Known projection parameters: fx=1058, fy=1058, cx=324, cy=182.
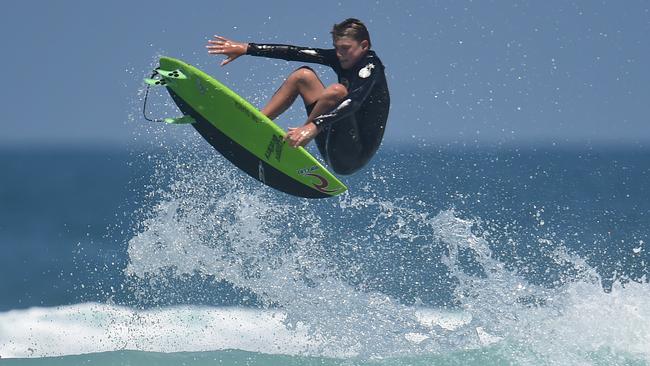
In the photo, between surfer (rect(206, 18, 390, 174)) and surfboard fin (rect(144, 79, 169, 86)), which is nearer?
surfer (rect(206, 18, 390, 174))

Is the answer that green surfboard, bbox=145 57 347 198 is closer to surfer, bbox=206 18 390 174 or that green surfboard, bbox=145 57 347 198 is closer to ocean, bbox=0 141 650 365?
surfer, bbox=206 18 390 174

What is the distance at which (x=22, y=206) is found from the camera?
29.0 metres

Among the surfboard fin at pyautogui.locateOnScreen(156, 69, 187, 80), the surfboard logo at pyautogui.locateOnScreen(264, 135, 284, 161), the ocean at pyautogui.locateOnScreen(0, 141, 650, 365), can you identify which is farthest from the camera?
the ocean at pyautogui.locateOnScreen(0, 141, 650, 365)

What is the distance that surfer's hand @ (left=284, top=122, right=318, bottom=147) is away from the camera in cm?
719

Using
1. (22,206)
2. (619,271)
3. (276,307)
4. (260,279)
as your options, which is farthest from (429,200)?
(260,279)

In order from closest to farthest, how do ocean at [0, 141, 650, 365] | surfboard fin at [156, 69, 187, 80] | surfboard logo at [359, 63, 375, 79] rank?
surfboard logo at [359, 63, 375, 79], surfboard fin at [156, 69, 187, 80], ocean at [0, 141, 650, 365]

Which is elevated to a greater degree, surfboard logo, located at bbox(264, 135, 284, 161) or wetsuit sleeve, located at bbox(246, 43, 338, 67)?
wetsuit sleeve, located at bbox(246, 43, 338, 67)

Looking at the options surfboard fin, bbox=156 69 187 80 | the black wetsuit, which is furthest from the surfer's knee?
surfboard fin, bbox=156 69 187 80

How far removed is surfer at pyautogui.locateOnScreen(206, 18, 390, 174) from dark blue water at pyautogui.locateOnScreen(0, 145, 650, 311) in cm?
187

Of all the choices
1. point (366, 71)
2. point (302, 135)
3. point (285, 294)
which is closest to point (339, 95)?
point (366, 71)

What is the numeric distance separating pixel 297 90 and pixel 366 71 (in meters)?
0.52

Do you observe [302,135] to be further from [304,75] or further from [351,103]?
[304,75]

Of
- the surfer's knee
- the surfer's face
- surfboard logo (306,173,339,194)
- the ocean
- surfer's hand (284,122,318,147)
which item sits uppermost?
the surfer's face

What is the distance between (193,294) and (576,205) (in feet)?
69.2
